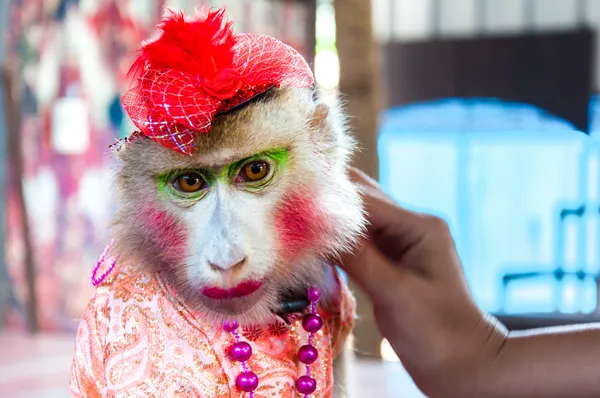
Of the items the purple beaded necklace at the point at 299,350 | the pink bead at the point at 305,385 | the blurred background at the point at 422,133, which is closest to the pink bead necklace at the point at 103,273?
the purple beaded necklace at the point at 299,350

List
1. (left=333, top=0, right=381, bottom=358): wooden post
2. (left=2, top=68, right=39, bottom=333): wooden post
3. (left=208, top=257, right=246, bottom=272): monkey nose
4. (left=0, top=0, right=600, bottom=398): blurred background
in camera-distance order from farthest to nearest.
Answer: (left=2, top=68, right=39, bottom=333): wooden post, (left=0, top=0, right=600, bottom=398): blurred background, (left=333, top=0, right=381, bottom=358): wooden post, (left=208, top=257, right=246, bottom=272): monkey nose

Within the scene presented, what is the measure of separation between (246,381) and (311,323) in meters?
0.11

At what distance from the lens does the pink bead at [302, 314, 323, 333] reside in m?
0.88

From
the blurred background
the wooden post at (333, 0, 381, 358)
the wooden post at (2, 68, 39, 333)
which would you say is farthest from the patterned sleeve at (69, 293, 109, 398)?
the wooden post at (2, 68, 39, 333)

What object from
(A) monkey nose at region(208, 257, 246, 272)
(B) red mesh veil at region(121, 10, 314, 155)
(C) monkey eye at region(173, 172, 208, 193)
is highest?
(B) red mesh veil at region(121, 10, 314, 155)

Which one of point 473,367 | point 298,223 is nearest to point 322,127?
point 298,223

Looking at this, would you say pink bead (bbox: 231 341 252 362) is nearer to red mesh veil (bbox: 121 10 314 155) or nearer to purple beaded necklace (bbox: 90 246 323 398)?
purple beaded necklace (bbox: 90 246 323 398)

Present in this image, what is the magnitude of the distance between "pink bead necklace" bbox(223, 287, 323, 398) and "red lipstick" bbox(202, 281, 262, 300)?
7 centimetres

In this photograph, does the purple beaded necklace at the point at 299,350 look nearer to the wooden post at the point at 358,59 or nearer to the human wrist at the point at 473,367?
the human wrist at the point at 473,367

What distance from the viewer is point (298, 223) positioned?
2.66 feet

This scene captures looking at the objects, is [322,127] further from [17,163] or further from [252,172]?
[17,163]

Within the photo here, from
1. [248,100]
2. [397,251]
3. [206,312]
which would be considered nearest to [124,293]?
[206,312]

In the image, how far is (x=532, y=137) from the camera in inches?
183

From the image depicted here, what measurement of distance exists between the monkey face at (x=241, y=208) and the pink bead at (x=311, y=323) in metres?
0.04
